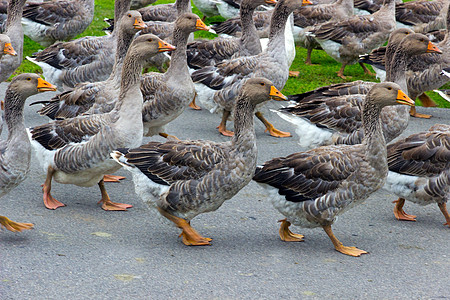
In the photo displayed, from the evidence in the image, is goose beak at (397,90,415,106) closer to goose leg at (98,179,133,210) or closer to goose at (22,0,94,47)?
goose leg at (98,179,133,210)

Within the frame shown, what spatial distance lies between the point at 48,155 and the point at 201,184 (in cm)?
196

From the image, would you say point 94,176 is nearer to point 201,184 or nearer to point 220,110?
point 201,184

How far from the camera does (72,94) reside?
781 cm

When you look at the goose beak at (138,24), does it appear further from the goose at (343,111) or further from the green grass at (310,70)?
the green grass at (310,70)

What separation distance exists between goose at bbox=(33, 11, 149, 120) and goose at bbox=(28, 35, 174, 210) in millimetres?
918

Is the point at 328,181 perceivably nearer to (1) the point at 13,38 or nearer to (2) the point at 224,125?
(2) the point at 224,125

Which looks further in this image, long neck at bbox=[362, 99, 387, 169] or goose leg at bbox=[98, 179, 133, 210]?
goose leg at bbox=[98, 179, 133, 210]

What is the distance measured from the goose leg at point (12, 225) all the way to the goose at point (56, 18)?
7057mm

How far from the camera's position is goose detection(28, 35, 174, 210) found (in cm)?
636

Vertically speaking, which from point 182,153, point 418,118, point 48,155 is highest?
point 182,153

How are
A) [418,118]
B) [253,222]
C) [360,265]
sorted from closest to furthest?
[360,265]
[253,222]
[418,118]

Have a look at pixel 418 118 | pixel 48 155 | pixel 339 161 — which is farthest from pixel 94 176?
pixel 418 118

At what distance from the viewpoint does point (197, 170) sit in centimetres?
570

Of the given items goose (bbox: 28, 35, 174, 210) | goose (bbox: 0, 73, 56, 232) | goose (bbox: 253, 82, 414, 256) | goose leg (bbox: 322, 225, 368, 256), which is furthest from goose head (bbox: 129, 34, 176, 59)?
goose leg (bbox: 322, 225, 368, 256)
